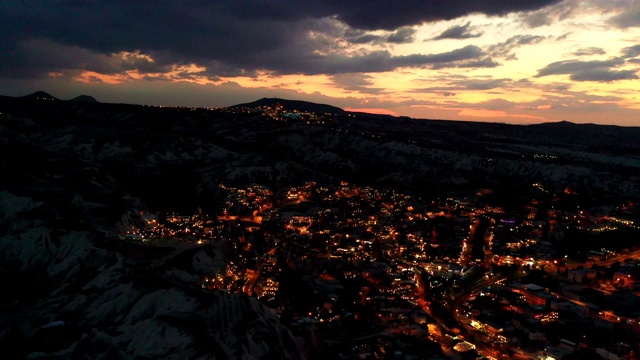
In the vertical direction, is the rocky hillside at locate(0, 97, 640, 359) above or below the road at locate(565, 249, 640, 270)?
above

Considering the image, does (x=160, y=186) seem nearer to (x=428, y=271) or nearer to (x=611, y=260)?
(x=428, y=271)

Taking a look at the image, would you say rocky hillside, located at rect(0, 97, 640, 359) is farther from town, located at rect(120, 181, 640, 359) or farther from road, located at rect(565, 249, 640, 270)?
road, located at rect(565, 249, 640, 270)

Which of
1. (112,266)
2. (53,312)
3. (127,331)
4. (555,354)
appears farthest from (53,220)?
(555,354)

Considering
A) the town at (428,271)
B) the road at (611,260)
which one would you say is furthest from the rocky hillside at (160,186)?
the road at (611,260)

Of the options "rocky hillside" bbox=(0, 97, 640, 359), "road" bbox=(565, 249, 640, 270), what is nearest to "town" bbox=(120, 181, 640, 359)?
"road" bbox=(565, 249, 640, 270)

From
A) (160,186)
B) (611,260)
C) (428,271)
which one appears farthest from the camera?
(160,186)

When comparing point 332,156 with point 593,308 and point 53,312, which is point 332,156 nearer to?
point 593,308

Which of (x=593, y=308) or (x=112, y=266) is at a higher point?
(x=112, y=266)

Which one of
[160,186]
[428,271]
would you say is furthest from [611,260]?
[160,186]
